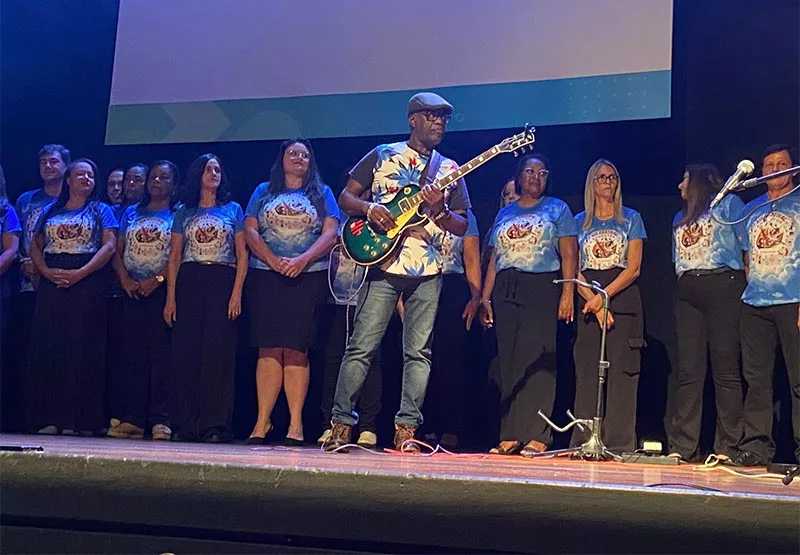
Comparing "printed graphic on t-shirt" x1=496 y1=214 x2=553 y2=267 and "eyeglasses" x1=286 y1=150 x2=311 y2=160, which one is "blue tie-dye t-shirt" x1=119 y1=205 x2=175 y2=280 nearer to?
"eyeglasses" x1=286 y1=150 x2=311 y2=160

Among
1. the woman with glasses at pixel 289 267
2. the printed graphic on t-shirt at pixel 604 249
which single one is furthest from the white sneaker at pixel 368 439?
the printed graphic on t-shirt at pixel 604 249

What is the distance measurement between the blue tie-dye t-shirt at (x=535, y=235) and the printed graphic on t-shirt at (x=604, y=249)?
103 mm

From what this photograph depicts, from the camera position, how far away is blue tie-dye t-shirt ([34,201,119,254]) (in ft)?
16.4

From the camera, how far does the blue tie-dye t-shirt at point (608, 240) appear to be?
461cm

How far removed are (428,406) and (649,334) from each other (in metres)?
1.27

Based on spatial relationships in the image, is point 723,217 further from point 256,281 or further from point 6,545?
point 6,545

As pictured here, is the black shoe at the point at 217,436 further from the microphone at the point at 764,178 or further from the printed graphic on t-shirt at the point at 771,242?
the microphone at the point at 764,178

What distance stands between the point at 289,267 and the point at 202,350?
2.29 ft

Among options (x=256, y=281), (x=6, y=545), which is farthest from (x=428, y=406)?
(x=6, y=545)

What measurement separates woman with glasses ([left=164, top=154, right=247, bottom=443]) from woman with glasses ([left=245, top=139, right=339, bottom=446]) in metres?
0.18

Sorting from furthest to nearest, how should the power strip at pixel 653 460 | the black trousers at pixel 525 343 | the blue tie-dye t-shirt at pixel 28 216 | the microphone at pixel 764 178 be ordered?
the blue tie-dye t-shirt at pixel 28 216 → the black trousers at pixel 525 343 → the power strip at pixel 653 460 → the microphone at pixel 764 178

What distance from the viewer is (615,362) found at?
4676 mm

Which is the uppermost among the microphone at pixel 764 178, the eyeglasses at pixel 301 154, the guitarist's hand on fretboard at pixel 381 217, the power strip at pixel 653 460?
the eyeglasses at pixel 301 154

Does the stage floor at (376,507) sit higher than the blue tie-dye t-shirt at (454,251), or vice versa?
the blue tie-dye t-shirt at (454,251)
